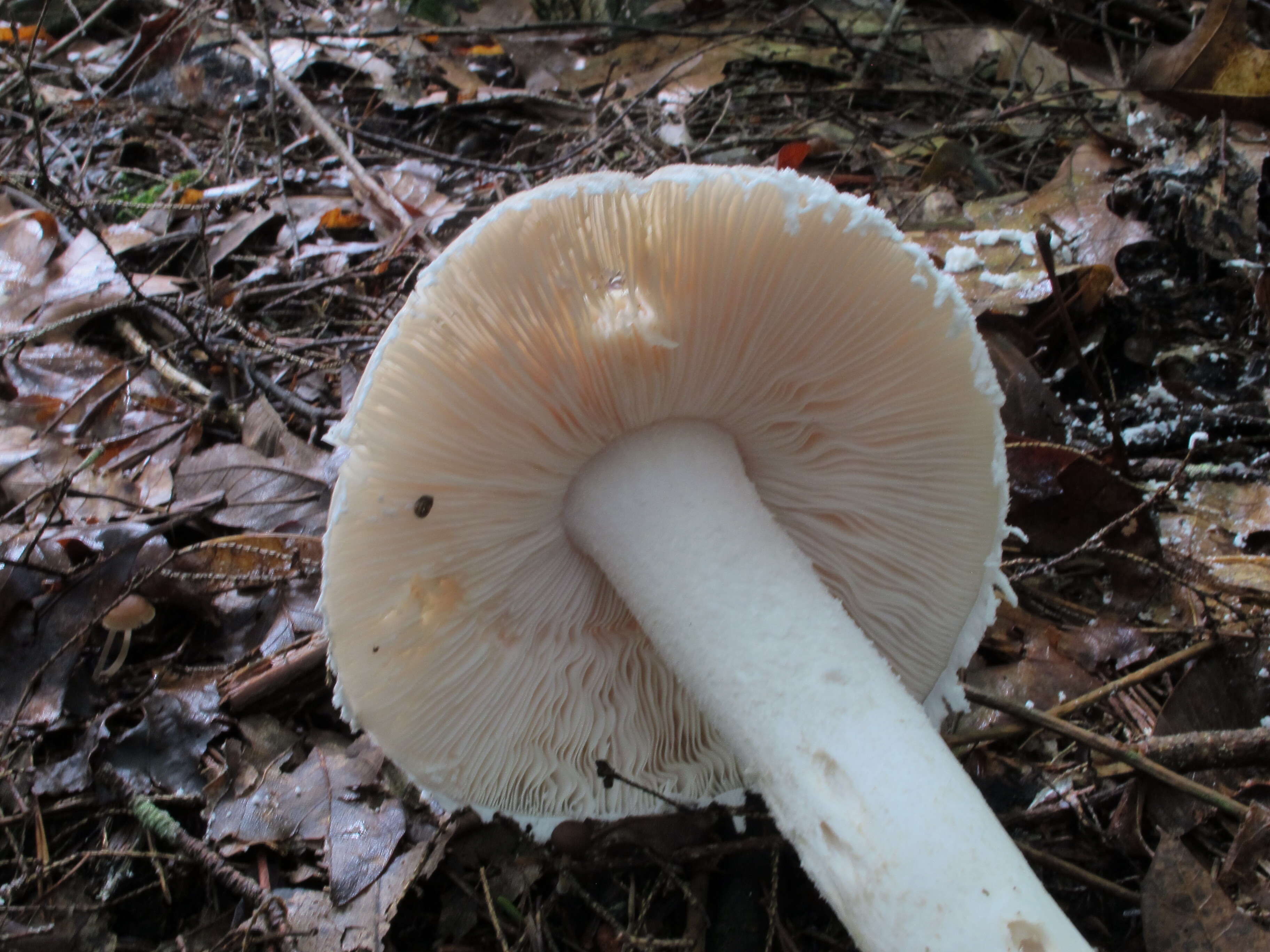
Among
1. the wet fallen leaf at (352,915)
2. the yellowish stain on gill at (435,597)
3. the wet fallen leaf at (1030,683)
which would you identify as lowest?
the wet fallen leaf at (1030,683)

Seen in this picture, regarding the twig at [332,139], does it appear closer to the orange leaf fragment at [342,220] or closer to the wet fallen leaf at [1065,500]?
the orange leaf fragment at [342,220]

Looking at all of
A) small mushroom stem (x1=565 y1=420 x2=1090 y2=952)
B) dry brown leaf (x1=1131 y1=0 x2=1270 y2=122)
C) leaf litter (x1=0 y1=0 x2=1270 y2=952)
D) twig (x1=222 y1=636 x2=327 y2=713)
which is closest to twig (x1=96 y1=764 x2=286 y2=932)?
leaf litter (x1=0 y1=0 x2=1270 y2=952)

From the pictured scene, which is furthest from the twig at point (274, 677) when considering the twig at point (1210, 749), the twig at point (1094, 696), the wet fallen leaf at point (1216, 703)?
the wet fallen leaf at point (1216, 703)

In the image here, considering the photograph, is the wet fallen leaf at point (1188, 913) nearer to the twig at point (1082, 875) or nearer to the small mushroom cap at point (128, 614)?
the twig at point (1082, 875)

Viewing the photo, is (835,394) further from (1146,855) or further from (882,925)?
(1146,855)

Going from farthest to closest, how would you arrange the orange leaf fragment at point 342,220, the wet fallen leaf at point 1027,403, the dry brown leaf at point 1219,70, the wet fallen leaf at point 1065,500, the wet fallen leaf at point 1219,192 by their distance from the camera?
1. the orange leaf fragment at point 342,220
2. the dry brown leaf at point 1219,70
3. the wet fallen leaf at point 1219,192
4. the wet fallen leaf at point 1027,403
5. the wet fallen leaf at point 1065,500

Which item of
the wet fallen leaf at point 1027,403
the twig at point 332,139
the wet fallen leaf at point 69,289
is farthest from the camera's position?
the twig at point 332,139

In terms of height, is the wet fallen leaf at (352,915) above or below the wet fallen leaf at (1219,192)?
below

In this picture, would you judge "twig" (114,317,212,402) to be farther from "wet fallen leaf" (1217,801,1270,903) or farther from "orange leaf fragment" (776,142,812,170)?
"wet fallen leaf" (1217,801,1270,903)

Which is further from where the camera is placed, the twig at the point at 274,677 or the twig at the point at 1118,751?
the twig at the point at 274,677
